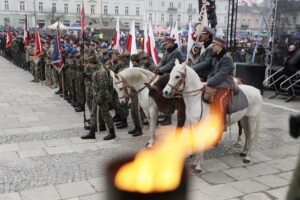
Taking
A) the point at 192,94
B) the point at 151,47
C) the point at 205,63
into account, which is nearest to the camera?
the point at 192,94

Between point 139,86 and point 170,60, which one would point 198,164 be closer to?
point 139,86

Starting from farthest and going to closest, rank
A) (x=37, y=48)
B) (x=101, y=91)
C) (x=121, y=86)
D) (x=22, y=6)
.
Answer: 1. (x=22, y=6)
2. (x=37, y=48)
3. (x=101, y=91)
4. (x=121, y=86)

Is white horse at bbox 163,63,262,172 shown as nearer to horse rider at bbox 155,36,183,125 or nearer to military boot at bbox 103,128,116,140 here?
horse rider at bbox 155,36,183,125

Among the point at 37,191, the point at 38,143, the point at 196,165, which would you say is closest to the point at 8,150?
the point at 38,143

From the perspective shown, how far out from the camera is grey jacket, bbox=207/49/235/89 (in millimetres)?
5734

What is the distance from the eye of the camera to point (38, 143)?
278 inches

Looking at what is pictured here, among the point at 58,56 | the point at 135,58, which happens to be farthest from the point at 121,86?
the point at 58,56

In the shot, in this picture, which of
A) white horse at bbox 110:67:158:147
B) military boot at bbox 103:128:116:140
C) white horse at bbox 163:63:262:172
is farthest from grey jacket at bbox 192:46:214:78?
military boot at bbox 103:128:116:140

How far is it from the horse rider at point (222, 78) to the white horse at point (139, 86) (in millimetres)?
1608

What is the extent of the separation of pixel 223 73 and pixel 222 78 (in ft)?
0.30

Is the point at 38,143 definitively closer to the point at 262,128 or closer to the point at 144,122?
the point at 144,122

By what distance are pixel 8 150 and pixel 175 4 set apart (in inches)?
3179

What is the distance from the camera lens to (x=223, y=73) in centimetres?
572

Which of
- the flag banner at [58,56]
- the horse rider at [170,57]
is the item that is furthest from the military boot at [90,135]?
the flag banner at [58,56]
